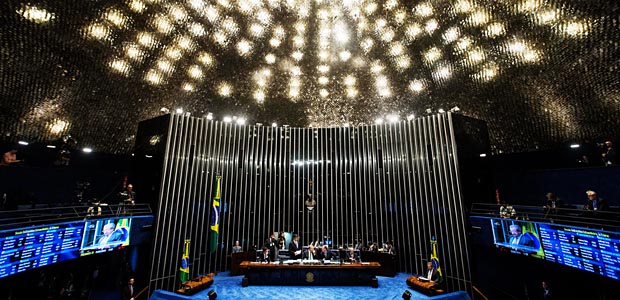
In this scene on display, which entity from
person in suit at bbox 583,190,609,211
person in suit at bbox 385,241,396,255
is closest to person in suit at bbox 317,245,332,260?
person in suit at bbox 385,241,396,255

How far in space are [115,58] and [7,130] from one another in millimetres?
3931

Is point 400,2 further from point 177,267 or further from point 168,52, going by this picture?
point 177,267

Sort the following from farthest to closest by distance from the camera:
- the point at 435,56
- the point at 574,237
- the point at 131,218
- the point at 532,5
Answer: the point at 435,56 → the point at 131,218 → the point at 532,5 → the point at 574,237

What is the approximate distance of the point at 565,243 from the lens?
6496 mm

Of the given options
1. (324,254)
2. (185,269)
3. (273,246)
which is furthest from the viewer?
(273,246)

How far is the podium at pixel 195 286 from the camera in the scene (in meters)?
8.73

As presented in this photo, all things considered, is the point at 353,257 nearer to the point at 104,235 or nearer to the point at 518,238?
the point at 518,238

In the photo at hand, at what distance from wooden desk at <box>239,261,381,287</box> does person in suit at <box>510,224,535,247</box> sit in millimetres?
4254

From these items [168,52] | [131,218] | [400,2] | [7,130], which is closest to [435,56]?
[400,2]

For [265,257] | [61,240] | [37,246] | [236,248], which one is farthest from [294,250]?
[37,246]

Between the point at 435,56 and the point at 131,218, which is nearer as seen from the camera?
the point at 131,218

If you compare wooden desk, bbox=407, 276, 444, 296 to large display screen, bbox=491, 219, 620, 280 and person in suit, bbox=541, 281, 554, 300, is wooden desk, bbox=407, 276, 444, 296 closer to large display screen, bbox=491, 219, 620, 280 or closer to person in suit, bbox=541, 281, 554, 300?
large display screen, bbox=491, 219, 620, 280

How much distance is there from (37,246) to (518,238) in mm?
11848

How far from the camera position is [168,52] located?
34.8 feet
